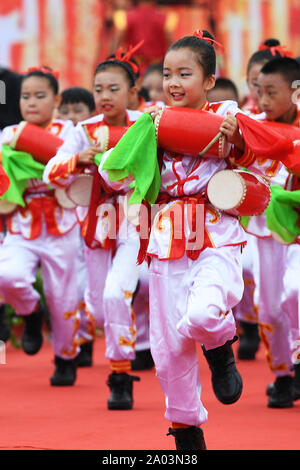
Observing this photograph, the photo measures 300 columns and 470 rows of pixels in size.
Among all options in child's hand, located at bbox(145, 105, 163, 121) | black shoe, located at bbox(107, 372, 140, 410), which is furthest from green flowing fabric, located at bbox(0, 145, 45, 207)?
child's hand, located at bbox(145, 105, 163, 121)

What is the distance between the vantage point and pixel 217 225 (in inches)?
164

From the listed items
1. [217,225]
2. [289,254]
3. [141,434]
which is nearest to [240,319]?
[289,254]

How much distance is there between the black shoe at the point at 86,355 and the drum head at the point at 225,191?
343 centimetres

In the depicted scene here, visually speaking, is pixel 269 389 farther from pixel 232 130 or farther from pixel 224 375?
pixel 232 130

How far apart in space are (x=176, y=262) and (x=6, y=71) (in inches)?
246

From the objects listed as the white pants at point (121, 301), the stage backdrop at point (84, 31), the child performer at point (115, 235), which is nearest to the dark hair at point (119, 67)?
the child performer at point (115, 235)

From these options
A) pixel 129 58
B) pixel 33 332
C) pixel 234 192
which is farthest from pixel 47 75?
pixel 234 192

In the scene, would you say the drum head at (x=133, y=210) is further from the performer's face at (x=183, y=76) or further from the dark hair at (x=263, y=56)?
the dark hair at (x=263, y=56)

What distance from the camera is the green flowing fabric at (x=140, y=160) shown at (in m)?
4.14

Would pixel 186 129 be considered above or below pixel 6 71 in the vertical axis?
above

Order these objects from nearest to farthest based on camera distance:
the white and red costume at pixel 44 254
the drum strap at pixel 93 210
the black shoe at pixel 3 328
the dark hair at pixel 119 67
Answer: the drum strap at pixel 93 210 < the dark hair at pixel 119 67 < the white and red costume at pixel 44 254 < the black shoe at pixel 3 328

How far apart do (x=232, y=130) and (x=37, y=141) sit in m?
2.04

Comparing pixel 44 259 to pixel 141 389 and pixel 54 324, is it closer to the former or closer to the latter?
pixel 54 324

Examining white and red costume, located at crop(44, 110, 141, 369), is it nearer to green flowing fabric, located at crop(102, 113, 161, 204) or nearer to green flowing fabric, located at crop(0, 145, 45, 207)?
green flowing fabric, located at crop(0, 145, 45, 207)
